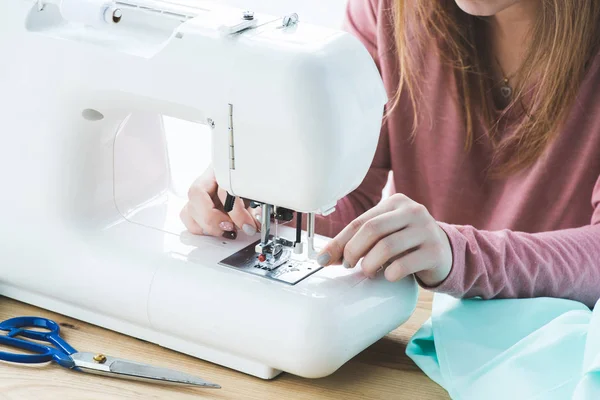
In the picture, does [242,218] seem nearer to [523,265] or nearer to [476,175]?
[523,265]

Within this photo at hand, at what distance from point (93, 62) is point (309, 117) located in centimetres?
30

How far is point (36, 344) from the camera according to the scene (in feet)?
3.65

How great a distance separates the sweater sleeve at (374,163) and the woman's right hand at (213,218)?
29 cm

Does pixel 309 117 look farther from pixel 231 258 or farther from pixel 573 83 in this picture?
pixel 573 83

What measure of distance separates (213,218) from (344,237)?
0.19 m

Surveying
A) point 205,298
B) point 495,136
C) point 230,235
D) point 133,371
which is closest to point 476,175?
point 495,136

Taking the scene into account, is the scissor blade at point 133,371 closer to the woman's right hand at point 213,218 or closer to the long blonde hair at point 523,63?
the woman's right hand at point 213,218

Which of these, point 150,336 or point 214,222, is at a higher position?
point 214,222

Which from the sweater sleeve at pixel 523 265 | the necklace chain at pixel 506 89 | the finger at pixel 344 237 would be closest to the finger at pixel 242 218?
the finger at pixel 344 237

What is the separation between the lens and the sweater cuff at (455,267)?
1107 mm

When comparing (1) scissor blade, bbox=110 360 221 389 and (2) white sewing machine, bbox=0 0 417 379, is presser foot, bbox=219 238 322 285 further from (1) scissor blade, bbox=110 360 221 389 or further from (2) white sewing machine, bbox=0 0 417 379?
(1) scissor blade, bbox=110 360 221 389

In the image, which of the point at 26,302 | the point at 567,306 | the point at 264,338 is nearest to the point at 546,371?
the point at 567,306

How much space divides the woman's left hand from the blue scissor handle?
0.33m

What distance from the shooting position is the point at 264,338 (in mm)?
1058
